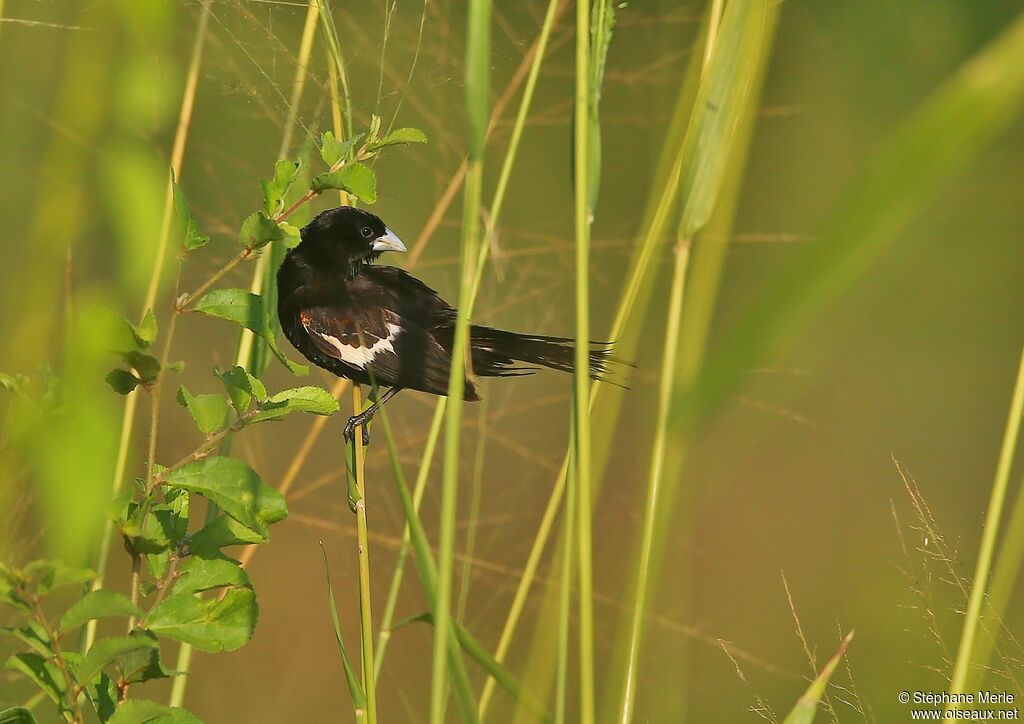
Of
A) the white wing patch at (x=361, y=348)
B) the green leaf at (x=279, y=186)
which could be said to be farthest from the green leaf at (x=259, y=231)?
the white wing patch at (x=361, y=348)

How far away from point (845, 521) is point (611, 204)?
2.33 feet

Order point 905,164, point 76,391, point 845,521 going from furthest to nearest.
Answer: point 845,521 → point 76,391 → point 905,164

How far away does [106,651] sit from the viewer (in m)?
0.59

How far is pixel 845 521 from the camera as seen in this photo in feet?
6.03

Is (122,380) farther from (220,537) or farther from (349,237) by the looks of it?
(349,237)

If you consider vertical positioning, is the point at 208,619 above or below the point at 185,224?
below

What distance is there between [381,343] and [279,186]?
0.69 m

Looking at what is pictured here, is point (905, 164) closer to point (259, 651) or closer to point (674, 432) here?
point (674, 432)

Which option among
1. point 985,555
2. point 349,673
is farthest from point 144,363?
point 985,555

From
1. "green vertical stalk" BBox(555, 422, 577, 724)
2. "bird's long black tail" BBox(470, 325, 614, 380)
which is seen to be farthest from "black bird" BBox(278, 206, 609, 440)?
"green vertical stalk" BBox(555, 422, 577, 724)

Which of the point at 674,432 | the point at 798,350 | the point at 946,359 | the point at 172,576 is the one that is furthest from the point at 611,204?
the point at 674,432

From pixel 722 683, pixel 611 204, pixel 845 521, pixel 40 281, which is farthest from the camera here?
pixel 611 204

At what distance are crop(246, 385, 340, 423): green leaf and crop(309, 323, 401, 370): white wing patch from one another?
581mm

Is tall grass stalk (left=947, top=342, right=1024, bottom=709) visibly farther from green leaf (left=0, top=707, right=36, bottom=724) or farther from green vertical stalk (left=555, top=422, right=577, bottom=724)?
green leaf (left=0, top=707, right=36, bottom=724)
